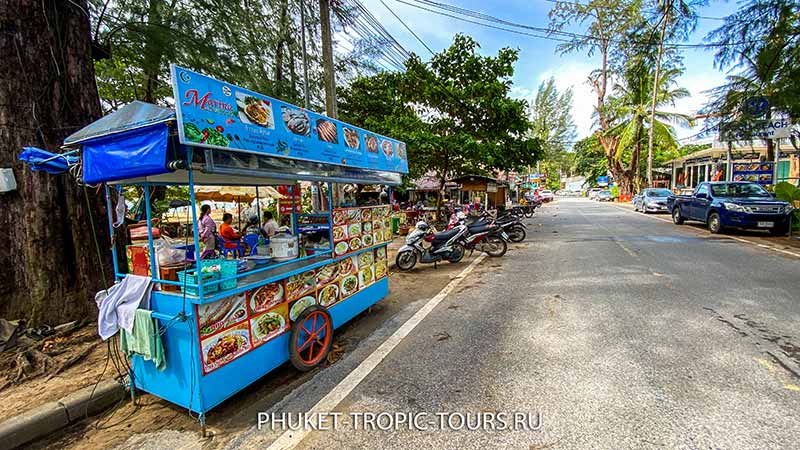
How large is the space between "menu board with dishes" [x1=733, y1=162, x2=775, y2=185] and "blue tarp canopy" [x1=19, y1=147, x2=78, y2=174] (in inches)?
840

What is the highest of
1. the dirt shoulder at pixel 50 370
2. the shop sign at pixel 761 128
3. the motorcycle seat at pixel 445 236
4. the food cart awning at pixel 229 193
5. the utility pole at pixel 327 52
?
the utility pole at pixel 327 52

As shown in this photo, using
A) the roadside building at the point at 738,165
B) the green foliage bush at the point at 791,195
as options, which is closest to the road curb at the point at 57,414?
the green foliage bush at the point at 791,195

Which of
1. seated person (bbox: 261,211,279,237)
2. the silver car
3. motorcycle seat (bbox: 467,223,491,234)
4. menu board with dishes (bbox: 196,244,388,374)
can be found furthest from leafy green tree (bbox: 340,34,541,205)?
the silver car

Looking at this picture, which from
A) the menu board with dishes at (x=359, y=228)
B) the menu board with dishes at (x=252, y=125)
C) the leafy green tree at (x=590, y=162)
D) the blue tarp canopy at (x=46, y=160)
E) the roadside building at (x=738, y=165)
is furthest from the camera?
the leafy green tree at (x=590, y=162)

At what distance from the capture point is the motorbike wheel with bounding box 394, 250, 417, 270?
25.6 feet

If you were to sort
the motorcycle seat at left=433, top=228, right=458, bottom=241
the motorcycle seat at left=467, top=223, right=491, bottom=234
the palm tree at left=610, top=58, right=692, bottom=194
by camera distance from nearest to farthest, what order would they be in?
the motorcycle seat at left=433, top=228, right=458, bottom=241
the motorcycle seat at left=467, top=223, right=491, bottom=234
the palm tree at left=610, top=58, right=692, bottom=194

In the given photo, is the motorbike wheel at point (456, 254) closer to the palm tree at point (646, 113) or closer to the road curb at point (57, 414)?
the road curb at point (57, 414)

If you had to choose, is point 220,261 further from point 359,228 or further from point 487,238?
point 487,238

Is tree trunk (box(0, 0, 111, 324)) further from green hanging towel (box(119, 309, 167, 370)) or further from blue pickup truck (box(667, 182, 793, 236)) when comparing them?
blue pickup truck (box(667, 182, 793, 236))

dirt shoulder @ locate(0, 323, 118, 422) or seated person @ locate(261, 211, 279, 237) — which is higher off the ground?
seated person @ locate(261, 211, 279, 237)

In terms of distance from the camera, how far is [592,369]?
3164 mm

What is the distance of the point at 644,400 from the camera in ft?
8.82

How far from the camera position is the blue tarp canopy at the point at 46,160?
9.61 feet

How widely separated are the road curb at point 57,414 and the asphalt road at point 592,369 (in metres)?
1.46
